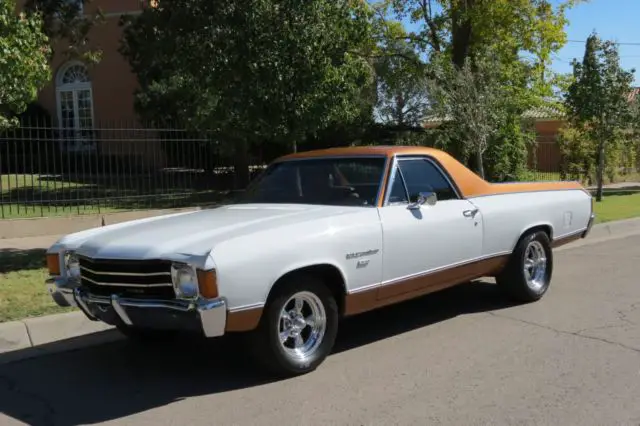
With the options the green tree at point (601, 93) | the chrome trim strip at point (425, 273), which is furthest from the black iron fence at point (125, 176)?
the green tree at point (601, 93)

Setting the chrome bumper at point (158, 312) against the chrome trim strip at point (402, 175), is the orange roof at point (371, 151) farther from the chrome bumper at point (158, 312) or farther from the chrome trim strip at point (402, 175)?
the chrome bumper at point (158, 312)

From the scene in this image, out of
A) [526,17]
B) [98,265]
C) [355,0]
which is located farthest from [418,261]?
[526,17]

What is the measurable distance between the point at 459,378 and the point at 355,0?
666 centimetres

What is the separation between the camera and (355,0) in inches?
388

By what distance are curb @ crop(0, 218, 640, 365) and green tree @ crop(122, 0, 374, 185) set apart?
13.4 ft

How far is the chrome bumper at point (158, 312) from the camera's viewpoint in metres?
4.29

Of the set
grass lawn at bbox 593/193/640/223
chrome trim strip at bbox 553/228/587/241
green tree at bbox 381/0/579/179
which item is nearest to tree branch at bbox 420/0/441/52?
green tree at bbox 381/0/579/179

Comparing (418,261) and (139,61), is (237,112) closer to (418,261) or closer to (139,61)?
(418,261)

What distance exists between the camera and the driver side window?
596 cm

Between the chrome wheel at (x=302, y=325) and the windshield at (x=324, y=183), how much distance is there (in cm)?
102

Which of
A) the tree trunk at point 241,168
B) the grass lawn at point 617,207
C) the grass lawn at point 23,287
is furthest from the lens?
the tree trunk at point 241,168

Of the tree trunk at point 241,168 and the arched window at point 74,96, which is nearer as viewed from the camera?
the tree trunk at point 241,168

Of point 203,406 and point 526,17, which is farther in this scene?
point 526,17

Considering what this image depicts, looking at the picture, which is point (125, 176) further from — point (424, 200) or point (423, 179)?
point (424, 200)
